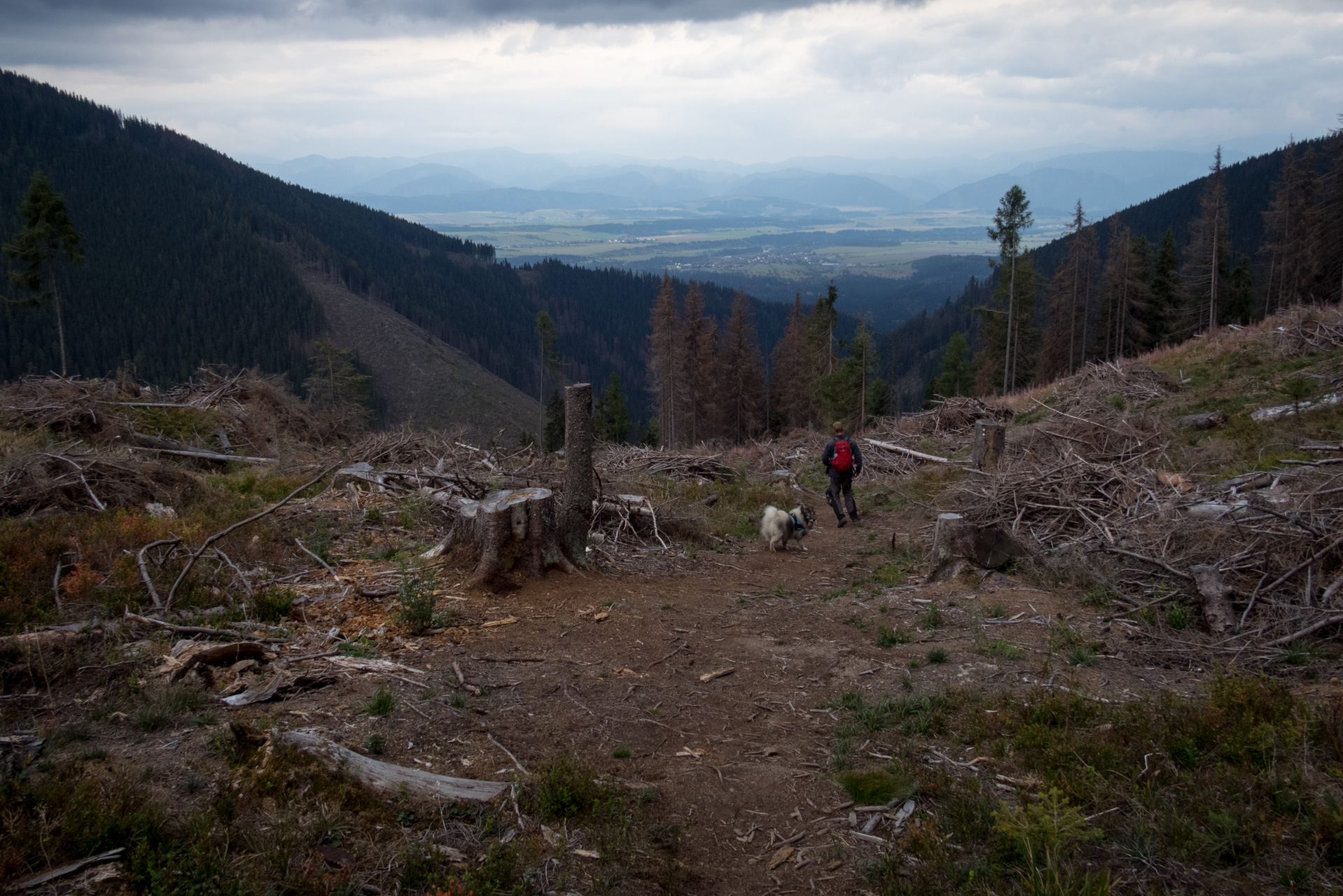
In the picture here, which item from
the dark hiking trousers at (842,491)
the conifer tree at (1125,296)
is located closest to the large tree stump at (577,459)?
the dark hiking trousers at (842,491)

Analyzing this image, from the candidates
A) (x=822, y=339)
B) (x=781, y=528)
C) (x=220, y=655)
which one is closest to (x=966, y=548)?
(x=781, y=528)

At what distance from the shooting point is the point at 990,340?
47781mm

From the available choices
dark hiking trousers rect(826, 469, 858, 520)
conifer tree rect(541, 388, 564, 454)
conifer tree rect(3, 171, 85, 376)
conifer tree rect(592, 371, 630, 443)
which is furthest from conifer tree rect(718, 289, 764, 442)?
dark hiking trousers rect(826, 469, 858, 520)

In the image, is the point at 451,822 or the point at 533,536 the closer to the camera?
the point at 451,822

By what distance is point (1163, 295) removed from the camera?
4734 centimetres

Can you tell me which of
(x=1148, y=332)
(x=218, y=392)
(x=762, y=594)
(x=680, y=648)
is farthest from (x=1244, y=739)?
(x=1148, y=332)

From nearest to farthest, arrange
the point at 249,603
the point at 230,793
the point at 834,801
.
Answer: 1. the point at 230,793
2. the point at 834,801
3. the point at 249,603

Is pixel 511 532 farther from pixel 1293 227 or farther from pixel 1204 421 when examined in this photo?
pixel 1293 227

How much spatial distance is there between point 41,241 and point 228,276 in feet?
298

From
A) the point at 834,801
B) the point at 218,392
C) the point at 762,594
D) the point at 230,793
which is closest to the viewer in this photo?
the point at 230,793

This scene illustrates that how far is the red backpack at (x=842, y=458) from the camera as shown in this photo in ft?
41.1

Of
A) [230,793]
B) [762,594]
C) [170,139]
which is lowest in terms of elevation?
[762,594]

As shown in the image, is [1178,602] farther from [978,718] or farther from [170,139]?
[170,139]

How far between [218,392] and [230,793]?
683 inches
